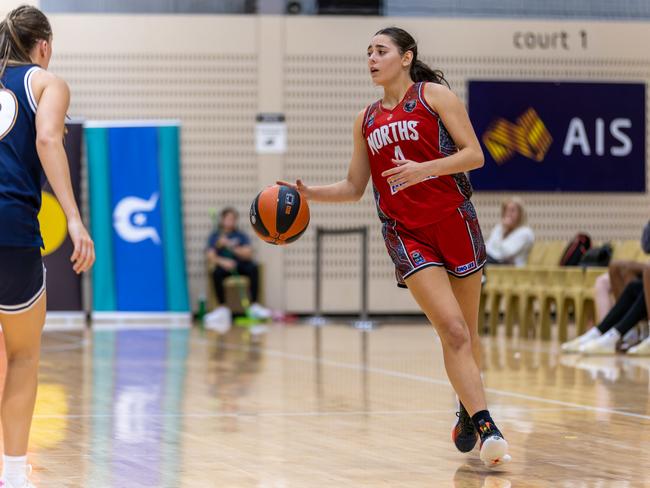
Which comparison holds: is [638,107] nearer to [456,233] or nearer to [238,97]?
[238,97]

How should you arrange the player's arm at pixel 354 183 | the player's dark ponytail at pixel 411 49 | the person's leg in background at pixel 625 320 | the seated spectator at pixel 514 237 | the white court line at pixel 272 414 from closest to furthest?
the player's dark ponytail at pixel 411 49 → the player's arm at pixel 354 183 → the white court line at pixel 272 414 → the person's leg in background at pixel 625 320 → the seated spectator at pixel 514 237

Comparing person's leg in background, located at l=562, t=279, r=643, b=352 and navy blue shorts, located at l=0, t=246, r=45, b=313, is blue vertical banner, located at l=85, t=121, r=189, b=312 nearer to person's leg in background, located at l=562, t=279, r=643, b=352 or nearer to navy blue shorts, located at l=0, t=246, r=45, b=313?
person's leg in background, located at l=562, t=279, r=643, b=352

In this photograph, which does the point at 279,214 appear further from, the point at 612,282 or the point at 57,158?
the point at 612,282

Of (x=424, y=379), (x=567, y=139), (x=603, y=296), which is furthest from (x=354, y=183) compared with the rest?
(x=567, y=139)

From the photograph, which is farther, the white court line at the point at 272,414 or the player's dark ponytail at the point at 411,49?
the white court line at the point at 272,414

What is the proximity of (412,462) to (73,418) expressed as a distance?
190 centimetres

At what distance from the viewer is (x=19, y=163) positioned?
3.42 meters

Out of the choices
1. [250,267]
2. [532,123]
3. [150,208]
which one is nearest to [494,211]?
[532,123]

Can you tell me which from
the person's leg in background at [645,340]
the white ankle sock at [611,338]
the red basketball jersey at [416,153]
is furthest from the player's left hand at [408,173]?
the white ankle sock at [611,338]

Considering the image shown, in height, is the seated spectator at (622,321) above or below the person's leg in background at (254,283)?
above

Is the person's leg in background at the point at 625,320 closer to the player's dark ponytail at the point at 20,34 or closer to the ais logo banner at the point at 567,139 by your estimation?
the ais logo banner at the point at 567,139

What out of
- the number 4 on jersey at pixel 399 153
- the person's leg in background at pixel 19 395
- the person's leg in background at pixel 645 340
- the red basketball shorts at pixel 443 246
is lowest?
the person's leg in background at pixel 645 340

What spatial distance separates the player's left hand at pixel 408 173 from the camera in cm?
414

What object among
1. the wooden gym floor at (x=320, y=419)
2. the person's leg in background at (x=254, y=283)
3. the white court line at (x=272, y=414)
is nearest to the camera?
the wooden gym floor at (x=320, y=419)
